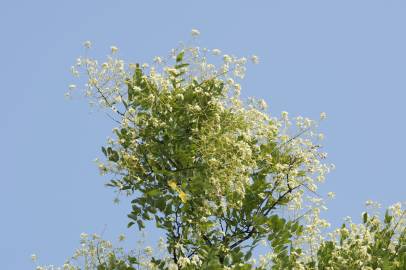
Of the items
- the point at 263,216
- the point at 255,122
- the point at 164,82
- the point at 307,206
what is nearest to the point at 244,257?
the point at 263,216

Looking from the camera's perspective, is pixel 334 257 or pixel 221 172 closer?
pixel 221 172

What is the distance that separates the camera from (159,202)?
11.8 metres

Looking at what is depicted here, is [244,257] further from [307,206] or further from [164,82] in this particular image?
[164,82]

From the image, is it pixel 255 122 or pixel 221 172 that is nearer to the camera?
pixel 221 172

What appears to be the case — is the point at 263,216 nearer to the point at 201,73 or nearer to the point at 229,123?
the point at 229,123

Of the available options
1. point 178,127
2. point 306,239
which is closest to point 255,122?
point 178,127

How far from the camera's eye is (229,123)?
1242 centimetres

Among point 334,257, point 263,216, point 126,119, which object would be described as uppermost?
point 126,119

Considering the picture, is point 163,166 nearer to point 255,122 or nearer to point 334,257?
point 255,122

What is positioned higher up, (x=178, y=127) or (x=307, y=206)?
(x=178, y=127)

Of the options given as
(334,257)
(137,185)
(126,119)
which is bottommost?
(334,257)

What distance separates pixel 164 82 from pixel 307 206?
344cm

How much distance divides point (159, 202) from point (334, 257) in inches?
132

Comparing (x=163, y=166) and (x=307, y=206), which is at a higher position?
(x=163, y=166)
